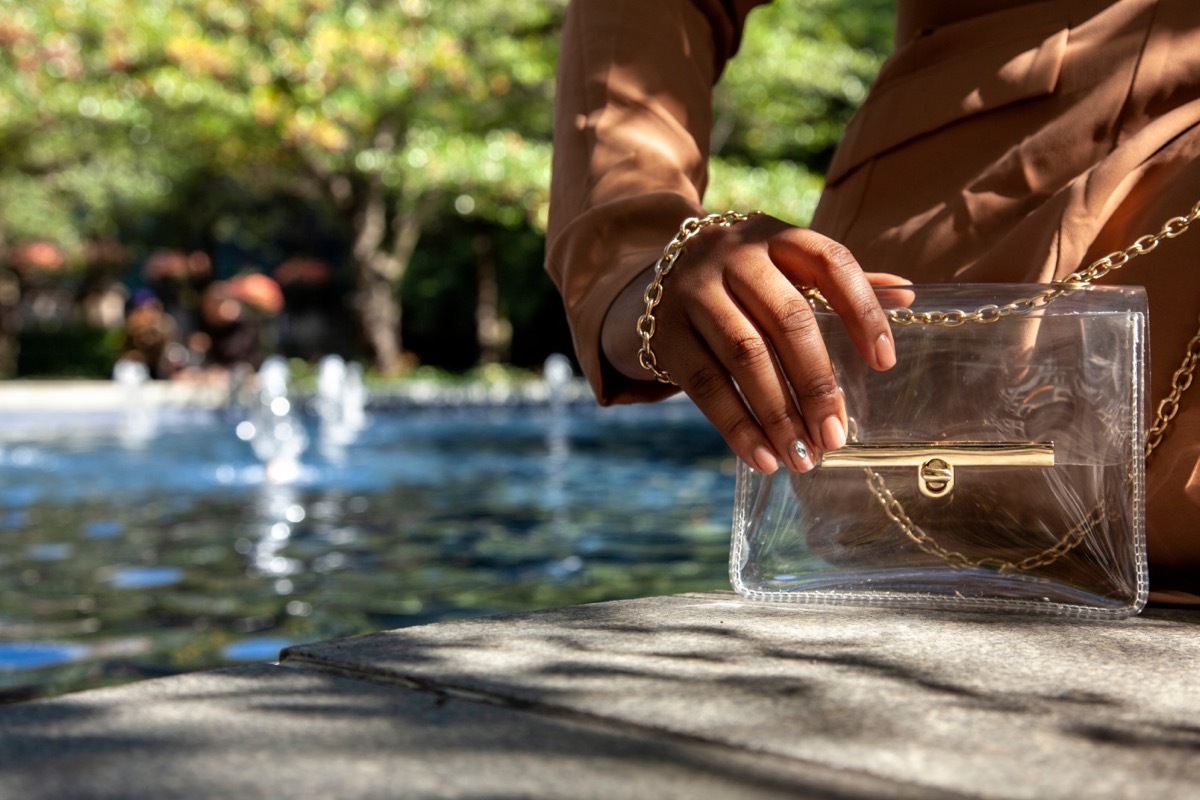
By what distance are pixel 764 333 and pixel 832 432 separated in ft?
0.41

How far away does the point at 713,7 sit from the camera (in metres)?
1.70

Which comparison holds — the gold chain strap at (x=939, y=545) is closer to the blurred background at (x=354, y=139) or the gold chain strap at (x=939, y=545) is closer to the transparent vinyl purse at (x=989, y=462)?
the transparent vinyl purse at (x=989, y=462)

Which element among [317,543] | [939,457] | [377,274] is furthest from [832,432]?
[377,274]

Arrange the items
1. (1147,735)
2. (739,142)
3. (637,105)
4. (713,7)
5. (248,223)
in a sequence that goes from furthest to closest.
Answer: (248,223), (739,142), (713,7), (637,105), (1147,735)

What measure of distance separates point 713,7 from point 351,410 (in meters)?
12.9

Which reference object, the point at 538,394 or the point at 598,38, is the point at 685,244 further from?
the point at 538,394

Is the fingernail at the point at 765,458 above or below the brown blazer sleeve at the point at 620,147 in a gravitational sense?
below

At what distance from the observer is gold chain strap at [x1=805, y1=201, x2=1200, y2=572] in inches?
54.1

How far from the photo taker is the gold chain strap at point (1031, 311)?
1.37 m

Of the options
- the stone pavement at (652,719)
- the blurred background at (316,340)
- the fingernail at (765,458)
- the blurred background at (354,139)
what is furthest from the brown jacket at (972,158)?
the blurred background at (354,139)

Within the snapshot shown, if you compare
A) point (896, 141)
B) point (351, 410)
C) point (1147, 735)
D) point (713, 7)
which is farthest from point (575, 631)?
point (351, 410)

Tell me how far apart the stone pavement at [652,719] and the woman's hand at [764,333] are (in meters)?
0.20

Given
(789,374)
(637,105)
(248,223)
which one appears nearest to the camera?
(789,374)

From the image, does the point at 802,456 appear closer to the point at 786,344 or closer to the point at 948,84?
the point at 786,344
